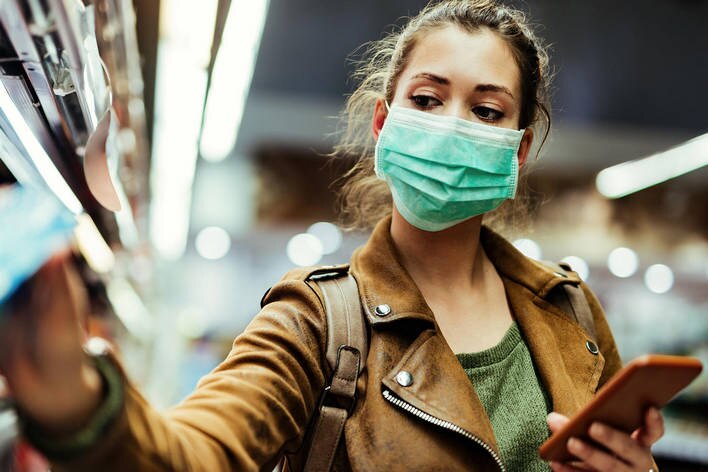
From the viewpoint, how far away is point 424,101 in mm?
1618

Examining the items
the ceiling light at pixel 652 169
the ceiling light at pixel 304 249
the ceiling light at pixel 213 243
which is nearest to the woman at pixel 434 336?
the ceiling light at pixel 652 169

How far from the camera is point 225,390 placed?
1.11 meters

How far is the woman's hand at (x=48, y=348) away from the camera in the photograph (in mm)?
716

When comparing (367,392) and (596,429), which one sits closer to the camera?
(596,429)

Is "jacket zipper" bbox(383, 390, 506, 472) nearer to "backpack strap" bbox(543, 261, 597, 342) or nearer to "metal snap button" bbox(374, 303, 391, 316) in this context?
"metal snap button" bbox(374, 303, 391, 316)

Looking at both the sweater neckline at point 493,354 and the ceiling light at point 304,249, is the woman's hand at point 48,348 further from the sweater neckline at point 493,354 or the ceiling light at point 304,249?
the ceiling light at point 304,249

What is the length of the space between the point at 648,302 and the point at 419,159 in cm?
999

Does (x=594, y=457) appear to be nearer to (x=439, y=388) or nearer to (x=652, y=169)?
(x=439, y=388)

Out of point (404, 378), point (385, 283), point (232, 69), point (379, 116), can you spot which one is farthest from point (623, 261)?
point (404, 378)

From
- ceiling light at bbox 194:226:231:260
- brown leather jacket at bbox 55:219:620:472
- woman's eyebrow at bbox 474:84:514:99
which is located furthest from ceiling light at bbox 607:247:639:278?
woman's eyebrow at bbox 474:84:514:99

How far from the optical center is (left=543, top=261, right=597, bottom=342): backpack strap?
5.69 feet

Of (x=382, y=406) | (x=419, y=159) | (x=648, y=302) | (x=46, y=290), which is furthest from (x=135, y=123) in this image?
(x=648, y=302)

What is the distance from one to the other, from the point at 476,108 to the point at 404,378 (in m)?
0.63

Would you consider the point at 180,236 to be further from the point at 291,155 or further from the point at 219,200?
the point at 291,155
